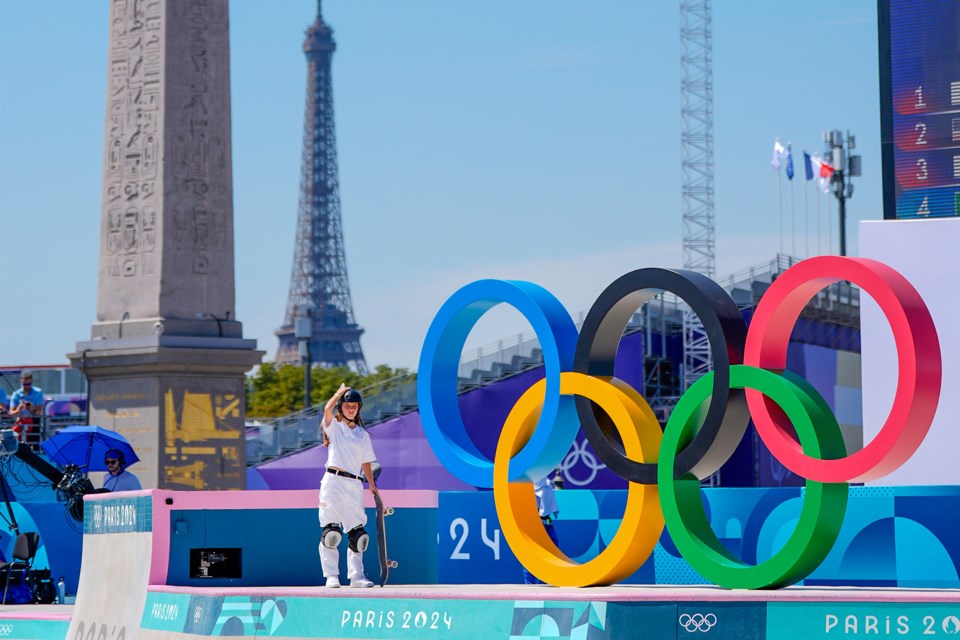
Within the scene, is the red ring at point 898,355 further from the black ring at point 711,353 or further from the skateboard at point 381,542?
the skateboard at point 381,542

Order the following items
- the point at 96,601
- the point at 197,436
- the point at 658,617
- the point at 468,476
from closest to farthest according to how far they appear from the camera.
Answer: the point at 658,617 → the point at 468,476 → the point at 96,601 → the point at 197,436

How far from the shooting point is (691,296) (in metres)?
14.3

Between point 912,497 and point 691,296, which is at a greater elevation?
point 691,296

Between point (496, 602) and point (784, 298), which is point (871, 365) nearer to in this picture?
point (784, 298)

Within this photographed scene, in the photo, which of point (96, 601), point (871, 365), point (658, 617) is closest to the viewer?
point (658, 617)

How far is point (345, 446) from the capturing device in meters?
15.2

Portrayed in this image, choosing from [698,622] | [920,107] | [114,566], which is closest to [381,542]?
[114,566]

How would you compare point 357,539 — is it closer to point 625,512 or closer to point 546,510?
point 625,512

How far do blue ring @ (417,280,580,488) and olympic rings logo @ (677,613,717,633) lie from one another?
3155mm

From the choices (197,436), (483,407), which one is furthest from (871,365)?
(483,407)

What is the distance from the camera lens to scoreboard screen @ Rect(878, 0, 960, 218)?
2216 centimetres

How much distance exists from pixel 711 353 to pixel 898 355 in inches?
60.2

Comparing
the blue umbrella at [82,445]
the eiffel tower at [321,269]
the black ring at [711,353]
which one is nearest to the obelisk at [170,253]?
the blue umbrella at [82,445]

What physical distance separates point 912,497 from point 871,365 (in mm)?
6006
